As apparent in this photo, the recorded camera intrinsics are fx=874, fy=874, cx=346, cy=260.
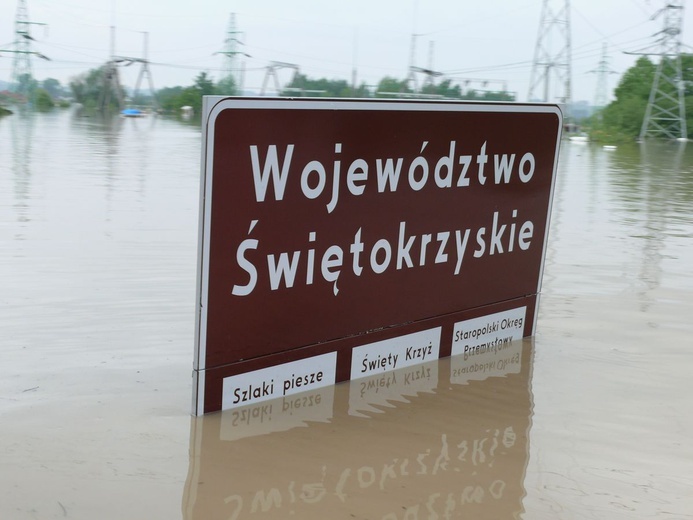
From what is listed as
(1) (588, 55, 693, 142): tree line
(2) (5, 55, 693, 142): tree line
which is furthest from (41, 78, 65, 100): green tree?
(1) (588, 55, 693, 142): tree line

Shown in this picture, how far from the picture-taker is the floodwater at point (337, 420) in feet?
11.5

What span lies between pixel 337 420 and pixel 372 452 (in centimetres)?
40

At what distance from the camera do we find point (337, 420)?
4359mm

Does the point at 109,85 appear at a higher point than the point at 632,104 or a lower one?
lower

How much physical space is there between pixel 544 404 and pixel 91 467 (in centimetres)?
250

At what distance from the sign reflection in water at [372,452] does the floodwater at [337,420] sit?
11 millimetres

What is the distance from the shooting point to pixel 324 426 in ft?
14.0

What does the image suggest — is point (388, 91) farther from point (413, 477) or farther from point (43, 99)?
point (413, 477)

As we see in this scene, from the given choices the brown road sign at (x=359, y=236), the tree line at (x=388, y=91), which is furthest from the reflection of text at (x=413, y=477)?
the tree line at (x=388, y=91)

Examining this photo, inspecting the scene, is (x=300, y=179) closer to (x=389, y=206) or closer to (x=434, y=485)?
→ (x=389, y=206)

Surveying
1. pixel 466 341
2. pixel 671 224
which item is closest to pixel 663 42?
pixel 671 224

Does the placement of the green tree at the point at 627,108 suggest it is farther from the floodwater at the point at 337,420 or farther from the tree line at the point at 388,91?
the floodwater at the point at 337,420

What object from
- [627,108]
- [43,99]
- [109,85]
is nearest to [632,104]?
[627,108]

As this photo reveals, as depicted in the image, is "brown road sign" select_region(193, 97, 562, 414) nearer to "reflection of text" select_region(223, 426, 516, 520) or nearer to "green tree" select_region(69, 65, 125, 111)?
"reflection of text" select_region(223, 426, 516, 520)
